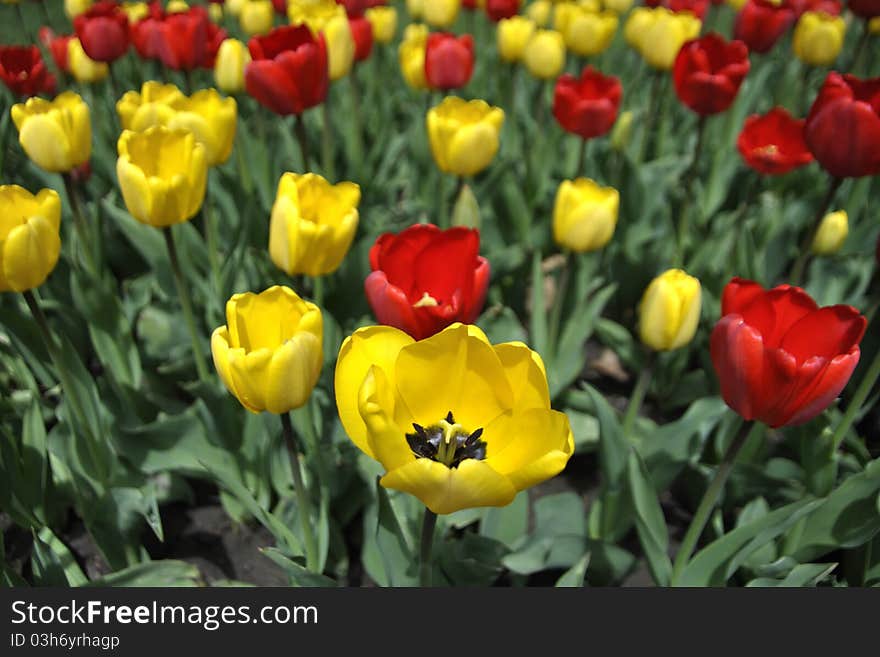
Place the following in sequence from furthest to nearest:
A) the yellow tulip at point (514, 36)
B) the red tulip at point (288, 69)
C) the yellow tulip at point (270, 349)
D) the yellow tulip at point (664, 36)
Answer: the yellow tulip at point (514, 36) → the yellow tulip at point (664, 36) → the red tulip at point (288, 69) → the yellow tulip at point (270, 349)

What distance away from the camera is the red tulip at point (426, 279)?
122cm

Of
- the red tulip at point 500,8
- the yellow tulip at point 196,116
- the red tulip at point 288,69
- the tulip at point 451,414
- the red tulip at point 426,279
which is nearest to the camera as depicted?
the tulip at point 451,414

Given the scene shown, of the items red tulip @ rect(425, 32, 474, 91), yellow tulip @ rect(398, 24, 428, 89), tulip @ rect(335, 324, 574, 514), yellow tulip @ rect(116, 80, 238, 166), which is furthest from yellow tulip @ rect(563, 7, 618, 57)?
tulip @ rect(335, 324, 574, 514)

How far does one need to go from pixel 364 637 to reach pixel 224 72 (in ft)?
6.49

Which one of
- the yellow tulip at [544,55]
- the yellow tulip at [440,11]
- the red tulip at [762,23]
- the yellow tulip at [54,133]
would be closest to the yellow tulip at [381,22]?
the yellow tulip at [440,11]

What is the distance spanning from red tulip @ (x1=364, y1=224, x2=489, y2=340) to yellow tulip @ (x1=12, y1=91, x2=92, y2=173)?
91cm

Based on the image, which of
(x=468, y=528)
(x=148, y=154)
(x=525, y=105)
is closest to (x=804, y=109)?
(x=525, y=105)

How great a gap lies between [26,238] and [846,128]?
164 cm

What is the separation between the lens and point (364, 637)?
123 cm

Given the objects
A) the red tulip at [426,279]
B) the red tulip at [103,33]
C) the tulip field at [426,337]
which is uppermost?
the red tulip at [103,33]

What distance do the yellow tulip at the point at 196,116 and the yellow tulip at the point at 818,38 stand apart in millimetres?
2311

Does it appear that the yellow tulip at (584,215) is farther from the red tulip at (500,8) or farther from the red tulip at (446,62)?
the red tulip at (500,8)

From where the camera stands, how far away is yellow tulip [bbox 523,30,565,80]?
283cm

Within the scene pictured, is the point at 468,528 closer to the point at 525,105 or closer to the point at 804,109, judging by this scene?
the point at 525,105
